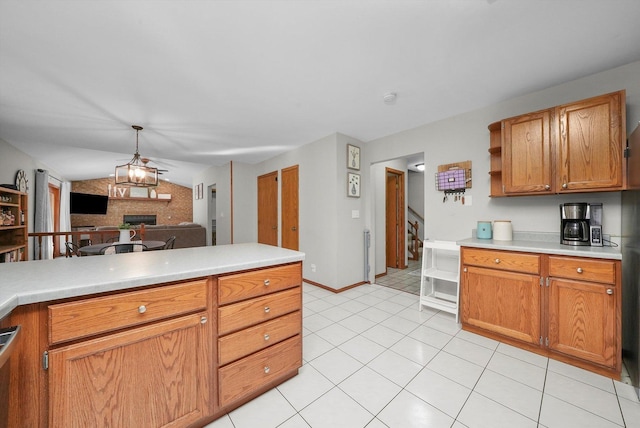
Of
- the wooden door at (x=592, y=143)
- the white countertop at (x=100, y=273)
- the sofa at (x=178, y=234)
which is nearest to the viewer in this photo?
the white countertop at (x=100, y=273)

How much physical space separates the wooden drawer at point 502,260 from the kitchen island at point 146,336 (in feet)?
5.88

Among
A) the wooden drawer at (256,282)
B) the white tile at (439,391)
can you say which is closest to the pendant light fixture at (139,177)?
the wooden drawer at (256,282)

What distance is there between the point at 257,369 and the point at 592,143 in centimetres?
308

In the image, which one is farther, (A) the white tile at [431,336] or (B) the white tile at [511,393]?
(A) the white tile at [431,336]

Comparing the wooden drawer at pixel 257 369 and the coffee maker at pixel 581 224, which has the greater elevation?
the coffee maker at pixel 581 224

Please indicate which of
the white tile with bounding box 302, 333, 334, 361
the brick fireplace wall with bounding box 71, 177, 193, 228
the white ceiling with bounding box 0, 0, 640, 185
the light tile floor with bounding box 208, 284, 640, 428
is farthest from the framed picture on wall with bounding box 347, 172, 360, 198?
the brick fireplace wall with bounding box 71, 177, 193, 228

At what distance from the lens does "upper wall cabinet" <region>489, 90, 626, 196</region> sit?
72.1 inches

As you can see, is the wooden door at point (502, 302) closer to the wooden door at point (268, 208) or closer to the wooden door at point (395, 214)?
the wooden door at point (395, 214)

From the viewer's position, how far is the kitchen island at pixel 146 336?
2.95ft

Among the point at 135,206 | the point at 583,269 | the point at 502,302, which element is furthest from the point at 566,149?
the point at 135,206

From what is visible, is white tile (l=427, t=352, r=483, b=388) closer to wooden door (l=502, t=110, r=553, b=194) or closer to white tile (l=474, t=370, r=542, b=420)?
white tile (l=474, t=370, r=542, b=420)

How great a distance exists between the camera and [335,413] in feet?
4.58

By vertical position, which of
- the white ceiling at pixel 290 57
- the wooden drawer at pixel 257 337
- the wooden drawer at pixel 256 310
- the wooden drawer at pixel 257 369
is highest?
the white ceiling at pixel 290 57

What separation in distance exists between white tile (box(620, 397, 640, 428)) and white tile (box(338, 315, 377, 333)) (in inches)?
65.3
